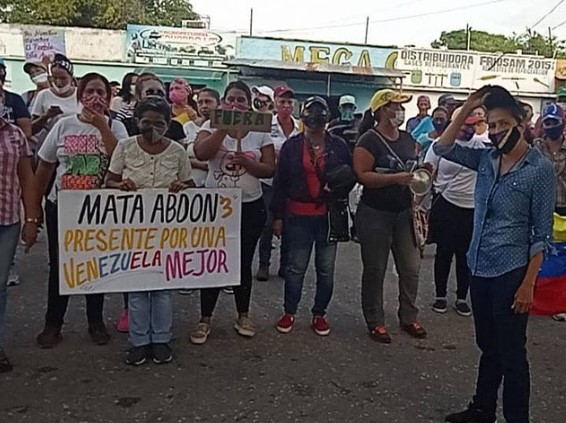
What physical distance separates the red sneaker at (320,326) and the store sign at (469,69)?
2416cm

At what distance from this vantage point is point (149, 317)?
512cm

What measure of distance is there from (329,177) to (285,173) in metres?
0.34

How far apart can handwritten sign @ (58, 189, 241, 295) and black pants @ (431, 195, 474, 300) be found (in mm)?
2104

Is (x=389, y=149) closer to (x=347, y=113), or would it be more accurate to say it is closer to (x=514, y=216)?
(x=514, y=216)

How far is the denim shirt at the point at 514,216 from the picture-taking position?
371cm

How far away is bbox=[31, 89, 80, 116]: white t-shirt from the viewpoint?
21.6ft

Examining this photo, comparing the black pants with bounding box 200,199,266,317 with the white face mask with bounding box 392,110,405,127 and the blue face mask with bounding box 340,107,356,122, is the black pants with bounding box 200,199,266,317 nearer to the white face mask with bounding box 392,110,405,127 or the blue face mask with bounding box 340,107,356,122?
the white face mask with bounding box 392,110,405,127

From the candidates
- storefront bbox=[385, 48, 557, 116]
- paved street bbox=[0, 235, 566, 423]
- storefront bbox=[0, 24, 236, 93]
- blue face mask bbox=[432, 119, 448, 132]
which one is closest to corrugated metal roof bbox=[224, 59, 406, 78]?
storefront bbox=[0, 24, 236, 93]

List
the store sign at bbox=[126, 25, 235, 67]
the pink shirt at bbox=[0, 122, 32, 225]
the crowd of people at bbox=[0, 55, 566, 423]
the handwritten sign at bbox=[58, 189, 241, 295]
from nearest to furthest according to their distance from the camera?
the crowd of people at bbox=[0, 55, 566, 423], the pink shirt at bbox=[0, 122, 32, 225], the handwritten sign at bbox=[58, 189, 241, 295], the store sign at bbox=[126, 25, 235, 67]

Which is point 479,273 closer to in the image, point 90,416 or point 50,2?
point 90,416

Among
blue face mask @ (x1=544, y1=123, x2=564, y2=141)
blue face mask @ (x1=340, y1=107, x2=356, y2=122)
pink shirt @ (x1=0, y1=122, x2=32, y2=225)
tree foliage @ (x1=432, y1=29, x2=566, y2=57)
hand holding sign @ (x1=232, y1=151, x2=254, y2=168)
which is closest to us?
pink shirt @ (x1=0, y1=122, x2=32, y2=225)

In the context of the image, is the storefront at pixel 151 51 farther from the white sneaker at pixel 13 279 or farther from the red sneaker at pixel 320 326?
the red sneaker at pixel 320 326

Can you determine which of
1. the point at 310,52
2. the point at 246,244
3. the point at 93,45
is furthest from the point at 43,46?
the point at 310,52

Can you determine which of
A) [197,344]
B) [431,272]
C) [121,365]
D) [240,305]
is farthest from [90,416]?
[431,272]
